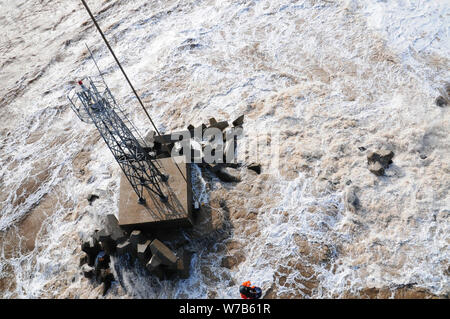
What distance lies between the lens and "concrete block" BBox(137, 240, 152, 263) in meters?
8.73

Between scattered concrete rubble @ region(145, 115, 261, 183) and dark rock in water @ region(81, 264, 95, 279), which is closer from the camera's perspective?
dark rock in water @ region(81, 264, 95, 279)

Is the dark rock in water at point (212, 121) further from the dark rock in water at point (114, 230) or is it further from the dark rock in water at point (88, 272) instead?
the dark rock in water at point (88, 272)

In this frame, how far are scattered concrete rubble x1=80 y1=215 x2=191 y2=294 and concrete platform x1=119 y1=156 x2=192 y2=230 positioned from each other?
33 cm

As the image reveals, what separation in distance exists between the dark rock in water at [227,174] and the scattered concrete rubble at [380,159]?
414 cm

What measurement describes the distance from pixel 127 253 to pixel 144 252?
112cm

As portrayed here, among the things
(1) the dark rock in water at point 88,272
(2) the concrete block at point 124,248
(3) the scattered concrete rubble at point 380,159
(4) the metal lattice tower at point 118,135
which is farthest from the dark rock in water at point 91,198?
(3) the scattered concrete rubble at point 380,159

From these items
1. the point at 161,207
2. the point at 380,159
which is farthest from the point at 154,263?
the point at 380,159

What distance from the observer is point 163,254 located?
8.60 m

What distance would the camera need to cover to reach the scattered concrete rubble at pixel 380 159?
982 centimetres

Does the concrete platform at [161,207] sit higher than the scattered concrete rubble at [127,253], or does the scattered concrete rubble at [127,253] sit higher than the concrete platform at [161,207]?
the concrete platform at [161,207]

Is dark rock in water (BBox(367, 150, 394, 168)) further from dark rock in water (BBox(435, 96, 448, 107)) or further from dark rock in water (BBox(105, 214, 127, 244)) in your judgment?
dark rock in water (BBox(105, 214, 127, 244))

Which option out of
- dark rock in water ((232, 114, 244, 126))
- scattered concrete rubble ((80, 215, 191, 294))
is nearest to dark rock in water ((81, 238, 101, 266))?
scattered concrete rubble ((80, 215, 191, 294))
